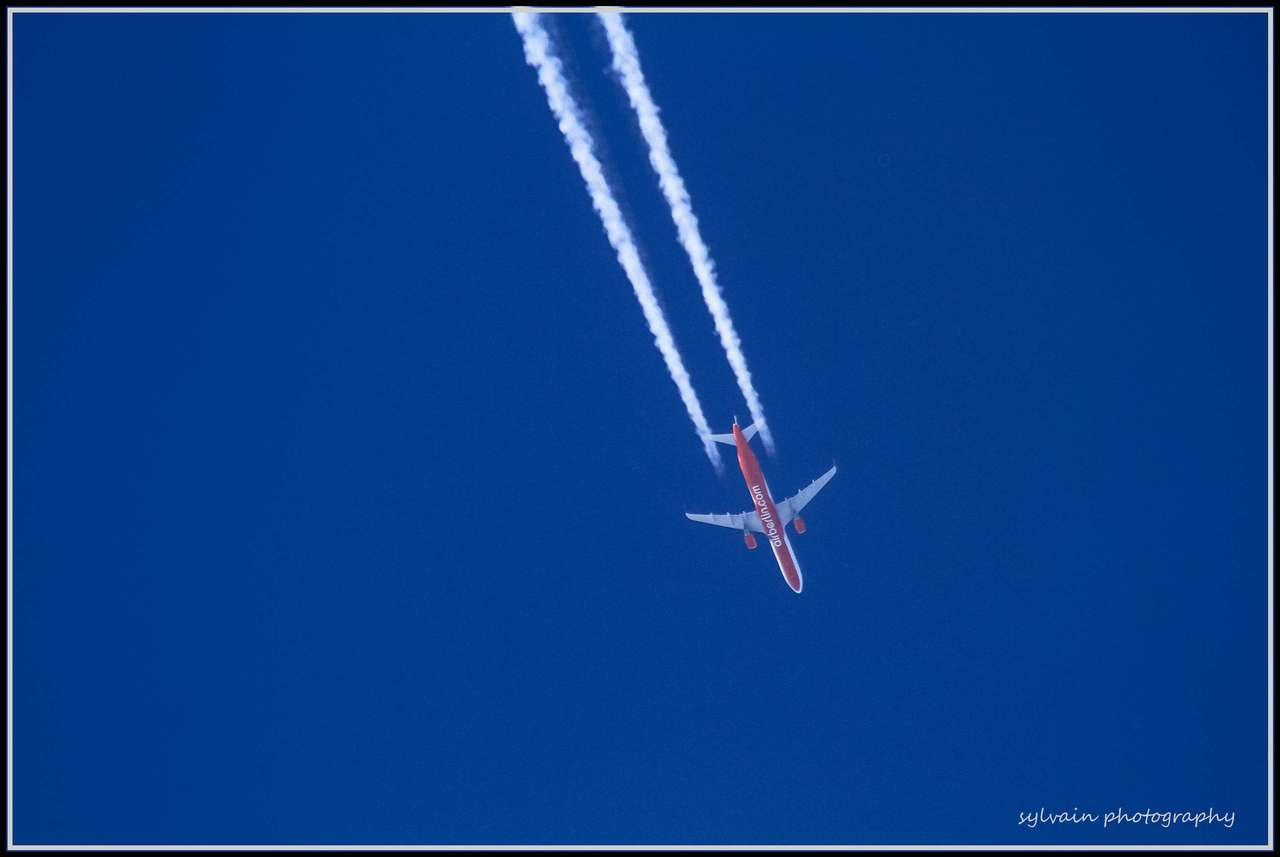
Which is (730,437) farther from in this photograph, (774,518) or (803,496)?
(803,496)

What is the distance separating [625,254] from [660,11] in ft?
25.6

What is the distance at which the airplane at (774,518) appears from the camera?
26.2 metres

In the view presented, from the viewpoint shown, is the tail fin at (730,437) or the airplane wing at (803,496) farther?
the airplane wing at (803,496)

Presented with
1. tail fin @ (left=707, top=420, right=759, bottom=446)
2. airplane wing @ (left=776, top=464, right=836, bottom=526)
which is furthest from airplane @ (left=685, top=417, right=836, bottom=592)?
tail fin @ (left=707, top=420, right=759, bottom=446)

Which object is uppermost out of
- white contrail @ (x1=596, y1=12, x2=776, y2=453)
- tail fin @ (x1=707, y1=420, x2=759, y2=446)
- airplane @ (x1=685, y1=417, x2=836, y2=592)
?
white contrail @ (x1=596, y1=12, x2=776, y2=453)

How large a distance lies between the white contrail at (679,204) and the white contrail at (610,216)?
1522 mm

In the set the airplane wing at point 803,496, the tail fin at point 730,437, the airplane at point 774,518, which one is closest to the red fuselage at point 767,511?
the airplane at point 774,518

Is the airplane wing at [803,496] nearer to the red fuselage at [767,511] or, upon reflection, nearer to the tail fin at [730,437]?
the red fuselage at [767,511]

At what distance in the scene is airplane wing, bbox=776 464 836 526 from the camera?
27469mm

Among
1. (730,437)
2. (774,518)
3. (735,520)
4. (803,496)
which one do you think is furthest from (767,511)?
(730,437)

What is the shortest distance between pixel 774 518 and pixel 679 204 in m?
10.0

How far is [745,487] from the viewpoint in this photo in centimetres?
2734

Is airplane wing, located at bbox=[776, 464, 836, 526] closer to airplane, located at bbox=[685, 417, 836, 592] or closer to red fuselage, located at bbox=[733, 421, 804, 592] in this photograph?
airplane, located at bbox=[685, 417, 836, 592]

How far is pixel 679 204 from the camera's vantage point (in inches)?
1011
